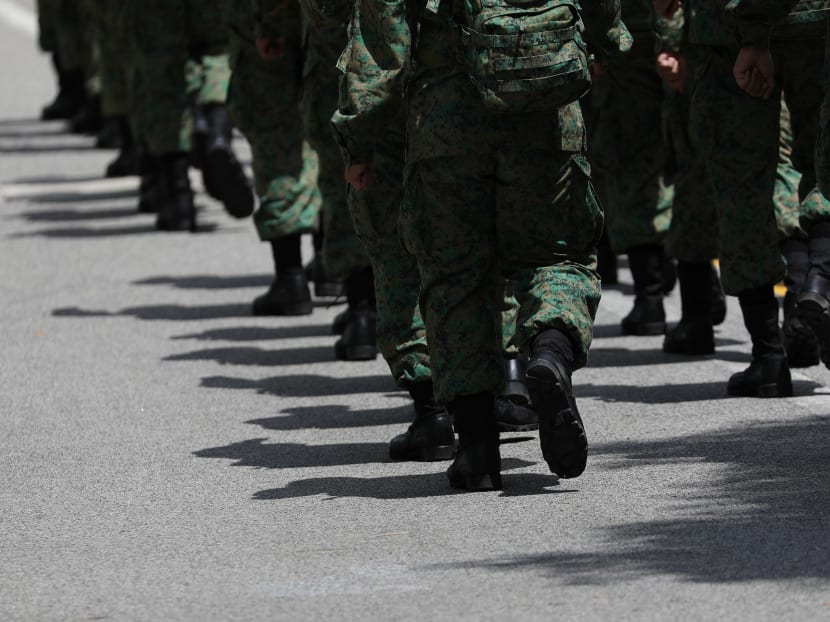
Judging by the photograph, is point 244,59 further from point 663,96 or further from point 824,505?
point 824,505

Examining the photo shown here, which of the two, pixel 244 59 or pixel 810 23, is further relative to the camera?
pixel 244 59

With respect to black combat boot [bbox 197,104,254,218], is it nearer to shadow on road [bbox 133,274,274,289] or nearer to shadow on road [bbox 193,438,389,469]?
shadow on road [bbox 133,274,274,289]

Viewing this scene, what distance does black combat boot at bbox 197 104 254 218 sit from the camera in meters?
10.7

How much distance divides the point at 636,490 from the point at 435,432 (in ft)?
2.71

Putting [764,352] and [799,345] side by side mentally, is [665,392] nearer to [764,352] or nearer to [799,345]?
[764,352]

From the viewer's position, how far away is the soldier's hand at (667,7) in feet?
23.1

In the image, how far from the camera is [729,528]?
500 cm

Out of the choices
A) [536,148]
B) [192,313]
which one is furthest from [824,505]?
[192,313]

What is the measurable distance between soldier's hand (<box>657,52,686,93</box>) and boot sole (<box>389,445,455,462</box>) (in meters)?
2.09

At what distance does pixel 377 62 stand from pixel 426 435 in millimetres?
1286

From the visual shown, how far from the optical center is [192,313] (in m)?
9.90

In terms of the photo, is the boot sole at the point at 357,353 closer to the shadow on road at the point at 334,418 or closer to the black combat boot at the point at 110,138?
the shadow on road at the point at 334,418

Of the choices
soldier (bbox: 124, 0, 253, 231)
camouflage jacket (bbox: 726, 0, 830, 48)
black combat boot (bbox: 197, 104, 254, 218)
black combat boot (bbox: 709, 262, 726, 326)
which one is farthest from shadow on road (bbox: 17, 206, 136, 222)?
camouflage jacket (bbox: 726, 0, 830, 48)

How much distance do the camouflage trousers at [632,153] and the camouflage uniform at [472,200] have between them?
301cm
